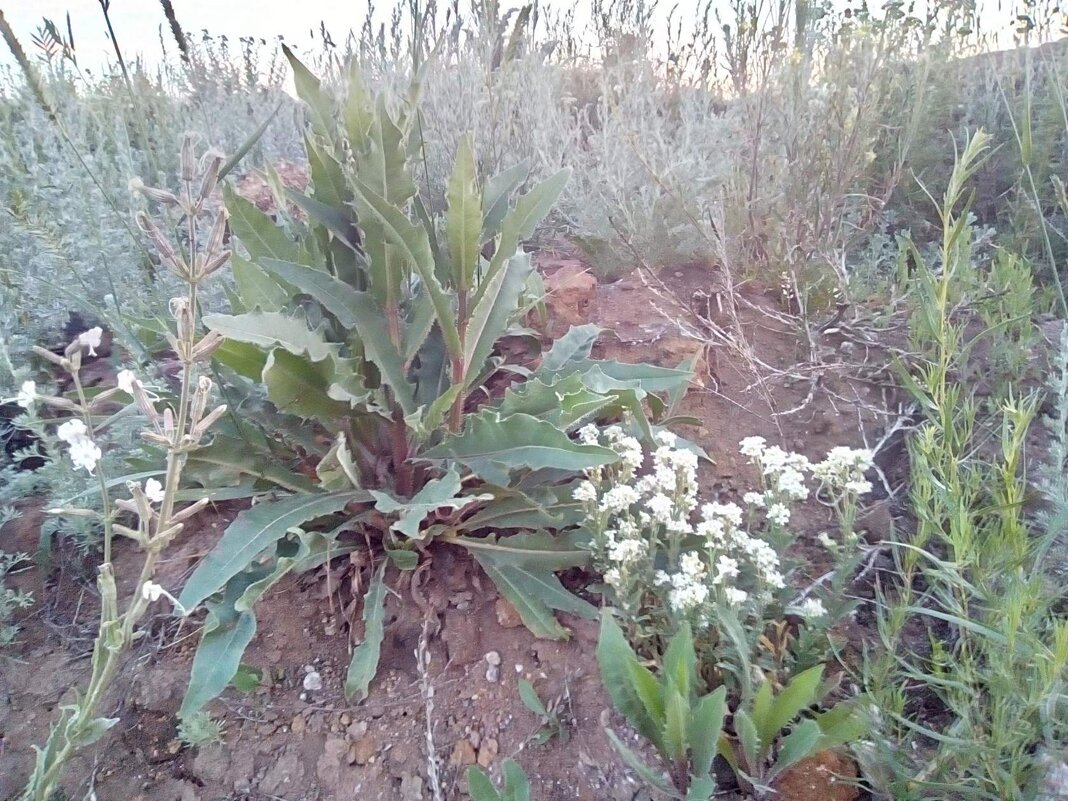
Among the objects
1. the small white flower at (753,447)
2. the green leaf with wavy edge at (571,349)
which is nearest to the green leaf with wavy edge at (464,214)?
the green leaf with wavy edge at (571,349)

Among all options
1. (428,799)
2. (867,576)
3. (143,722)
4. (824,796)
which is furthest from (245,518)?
(867,576)

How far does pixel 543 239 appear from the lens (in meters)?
3.37

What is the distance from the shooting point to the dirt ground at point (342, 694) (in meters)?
1.42

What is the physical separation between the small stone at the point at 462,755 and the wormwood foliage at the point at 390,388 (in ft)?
0.76

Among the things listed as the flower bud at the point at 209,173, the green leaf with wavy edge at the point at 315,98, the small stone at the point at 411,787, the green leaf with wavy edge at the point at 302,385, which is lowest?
the small stone at the point at 411,787

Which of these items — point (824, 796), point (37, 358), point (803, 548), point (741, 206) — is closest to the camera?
point (824, 796)

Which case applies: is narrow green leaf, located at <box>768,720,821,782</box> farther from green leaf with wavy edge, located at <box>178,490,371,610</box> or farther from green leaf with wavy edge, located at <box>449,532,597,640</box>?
green leaf with wavy edge, located at <box>178,490,371,610</box>

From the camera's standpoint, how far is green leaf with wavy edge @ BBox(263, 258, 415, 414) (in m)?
1.62

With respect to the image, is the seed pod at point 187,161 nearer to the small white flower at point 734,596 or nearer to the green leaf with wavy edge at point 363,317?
the green leaf with wavy edge at point 363,317

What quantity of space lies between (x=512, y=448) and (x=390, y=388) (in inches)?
15.3

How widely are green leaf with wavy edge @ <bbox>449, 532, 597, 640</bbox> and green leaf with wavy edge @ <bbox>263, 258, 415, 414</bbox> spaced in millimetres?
397

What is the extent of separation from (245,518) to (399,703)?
1.70ft

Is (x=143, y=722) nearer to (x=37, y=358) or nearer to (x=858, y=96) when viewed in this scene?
(x=37, y=358)

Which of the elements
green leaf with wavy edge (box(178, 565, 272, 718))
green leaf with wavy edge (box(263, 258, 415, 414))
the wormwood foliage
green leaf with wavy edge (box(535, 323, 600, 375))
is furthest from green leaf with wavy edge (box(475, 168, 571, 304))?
green leaf with wavy edge (box(178, 565, 272, 718))
